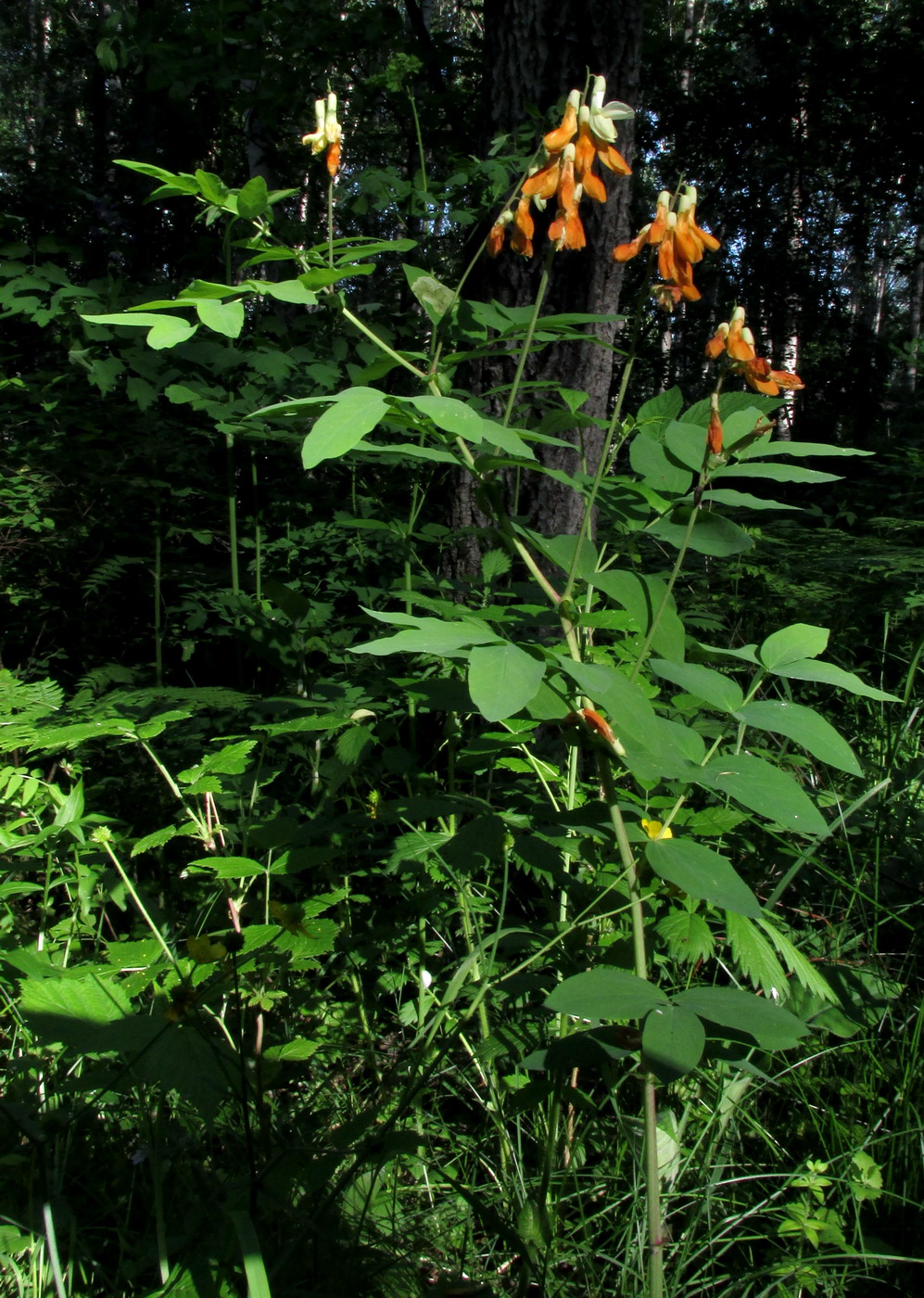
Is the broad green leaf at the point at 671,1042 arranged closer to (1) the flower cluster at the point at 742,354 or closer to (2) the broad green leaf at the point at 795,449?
(2) the broad green leaf at the point at 795,449

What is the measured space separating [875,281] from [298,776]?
32.0 metres


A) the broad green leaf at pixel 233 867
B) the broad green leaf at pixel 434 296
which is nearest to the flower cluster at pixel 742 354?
the broad green leaf at pixel 434 296

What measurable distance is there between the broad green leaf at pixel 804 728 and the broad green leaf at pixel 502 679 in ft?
0.84

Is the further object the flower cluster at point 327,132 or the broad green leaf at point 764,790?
the flower cluster at point 327,132

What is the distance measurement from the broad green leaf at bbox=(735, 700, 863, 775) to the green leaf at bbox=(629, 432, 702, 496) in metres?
0.34

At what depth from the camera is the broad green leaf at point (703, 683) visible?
90cm

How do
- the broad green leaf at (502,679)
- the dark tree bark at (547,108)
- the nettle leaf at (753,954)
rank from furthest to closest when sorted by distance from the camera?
the dark tree bark at (547,108)
the nettle leaf at (753,954)
the broad green leaf at (502,679)

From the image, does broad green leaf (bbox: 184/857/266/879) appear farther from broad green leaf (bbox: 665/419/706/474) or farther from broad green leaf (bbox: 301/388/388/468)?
broad green leaf (bbox: 665/419/706/474)

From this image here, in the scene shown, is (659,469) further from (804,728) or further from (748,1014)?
(748,1014)

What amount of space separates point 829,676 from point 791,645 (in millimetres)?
A: 105

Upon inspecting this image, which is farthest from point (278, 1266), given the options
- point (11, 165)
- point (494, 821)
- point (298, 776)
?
point (11, 165)

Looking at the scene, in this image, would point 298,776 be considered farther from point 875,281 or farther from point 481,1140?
point 875,281

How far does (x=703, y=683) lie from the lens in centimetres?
91

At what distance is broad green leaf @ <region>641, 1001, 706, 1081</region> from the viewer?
75cm
